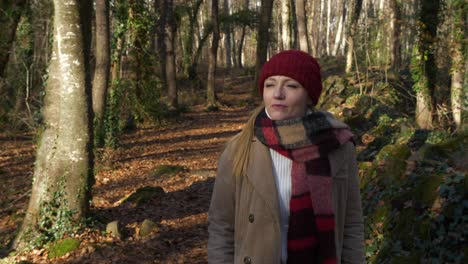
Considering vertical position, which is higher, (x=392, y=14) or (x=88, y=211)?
(x=392, y=14)

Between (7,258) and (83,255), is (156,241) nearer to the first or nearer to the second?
(83,255)

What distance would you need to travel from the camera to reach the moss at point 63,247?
605 centimetres

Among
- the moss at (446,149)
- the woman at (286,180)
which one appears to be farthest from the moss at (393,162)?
the woman at (286,180)

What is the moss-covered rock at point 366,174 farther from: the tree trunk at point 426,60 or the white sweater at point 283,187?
the tree trunk at point 426,60

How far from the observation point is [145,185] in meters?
9.93

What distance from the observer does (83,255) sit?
6.01 meters

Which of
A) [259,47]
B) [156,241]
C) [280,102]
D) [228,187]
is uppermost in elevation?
→ [259,47]

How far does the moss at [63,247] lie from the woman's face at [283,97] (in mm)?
4669

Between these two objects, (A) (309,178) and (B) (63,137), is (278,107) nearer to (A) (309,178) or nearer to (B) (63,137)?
(A) (309,178)

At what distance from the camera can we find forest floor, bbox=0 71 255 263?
6.23 m

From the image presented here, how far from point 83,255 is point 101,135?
626cm

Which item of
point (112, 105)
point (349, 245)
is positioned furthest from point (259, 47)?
point (349, 245)

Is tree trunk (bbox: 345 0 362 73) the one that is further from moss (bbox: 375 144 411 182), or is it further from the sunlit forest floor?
moss (bbox: 375 144 411 182)

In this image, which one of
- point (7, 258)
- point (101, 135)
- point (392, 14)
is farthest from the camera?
point (392, 14)
